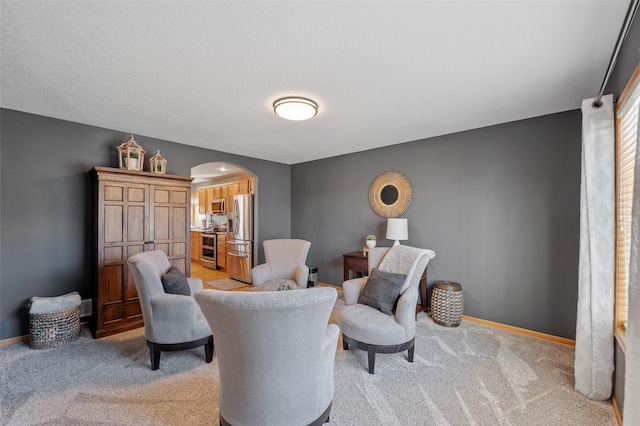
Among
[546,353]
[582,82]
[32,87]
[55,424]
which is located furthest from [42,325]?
[582,82]

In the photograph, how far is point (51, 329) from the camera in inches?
110

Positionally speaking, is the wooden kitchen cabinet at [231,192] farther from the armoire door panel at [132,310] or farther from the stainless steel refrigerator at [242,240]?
the armoire door panel at [132,310]

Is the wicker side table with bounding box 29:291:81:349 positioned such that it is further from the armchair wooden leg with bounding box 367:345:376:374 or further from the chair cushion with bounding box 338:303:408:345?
the armchair wooden leg with bounding box 367:345:376:374

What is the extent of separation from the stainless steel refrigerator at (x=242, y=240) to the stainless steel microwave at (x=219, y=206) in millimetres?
1744

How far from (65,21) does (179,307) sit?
6.91ft

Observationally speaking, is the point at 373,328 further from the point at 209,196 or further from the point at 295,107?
the point at 209,196

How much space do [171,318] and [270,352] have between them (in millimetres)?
1497

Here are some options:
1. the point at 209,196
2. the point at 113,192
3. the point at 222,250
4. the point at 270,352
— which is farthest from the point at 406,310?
the point at 209,196

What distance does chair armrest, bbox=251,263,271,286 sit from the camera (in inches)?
145

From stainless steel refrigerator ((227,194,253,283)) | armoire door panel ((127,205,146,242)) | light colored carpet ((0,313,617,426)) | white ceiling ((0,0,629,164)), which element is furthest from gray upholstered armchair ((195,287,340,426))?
stainless steel refrigerator ((227,194,253,283))

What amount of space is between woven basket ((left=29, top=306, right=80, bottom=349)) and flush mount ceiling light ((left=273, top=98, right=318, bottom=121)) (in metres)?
3.07

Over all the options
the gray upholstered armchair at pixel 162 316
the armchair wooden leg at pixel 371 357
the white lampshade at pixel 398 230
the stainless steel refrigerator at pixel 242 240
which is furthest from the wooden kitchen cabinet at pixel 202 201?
the armchair wooden leg at pixel 371 357

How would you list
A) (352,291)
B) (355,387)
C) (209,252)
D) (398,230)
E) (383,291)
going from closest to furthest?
(355,387) → (383,291) → (352,291) → (398,230) → (209,252)

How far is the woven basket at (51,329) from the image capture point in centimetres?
276
